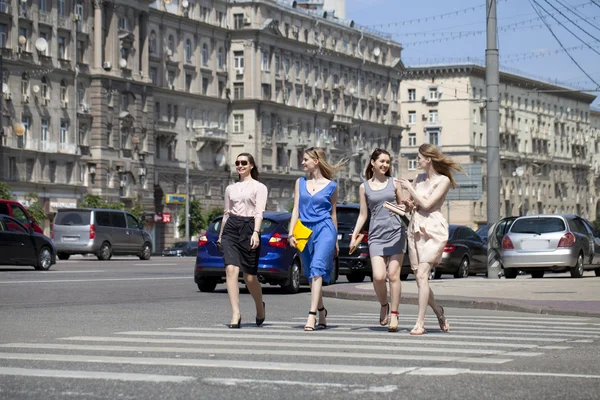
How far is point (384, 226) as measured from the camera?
556 inches

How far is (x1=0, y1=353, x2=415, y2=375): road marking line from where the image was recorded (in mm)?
9750

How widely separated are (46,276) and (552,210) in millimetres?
132769

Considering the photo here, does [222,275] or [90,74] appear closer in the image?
[222,275]

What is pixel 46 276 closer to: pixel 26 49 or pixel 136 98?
pixel 26 49

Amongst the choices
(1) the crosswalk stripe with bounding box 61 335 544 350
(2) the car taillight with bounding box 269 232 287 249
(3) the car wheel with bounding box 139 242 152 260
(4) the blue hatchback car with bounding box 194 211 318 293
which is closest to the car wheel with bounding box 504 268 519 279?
(4) the blue hatchback car with bounding box 194 211 318 293

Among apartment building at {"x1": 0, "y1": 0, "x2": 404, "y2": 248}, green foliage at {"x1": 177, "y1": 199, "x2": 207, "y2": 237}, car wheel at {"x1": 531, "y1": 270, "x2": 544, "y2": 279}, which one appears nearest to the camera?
car wheel at {"x1": 531, "y1": 270, "x2": 544, "y2": 279}

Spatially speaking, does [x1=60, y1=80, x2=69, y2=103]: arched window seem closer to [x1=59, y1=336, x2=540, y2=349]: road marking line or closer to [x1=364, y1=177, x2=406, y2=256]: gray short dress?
[x1=364, y1=177, x2=406, y2=256]: gray short dress

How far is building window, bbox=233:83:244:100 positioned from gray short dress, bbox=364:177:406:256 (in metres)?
94.1

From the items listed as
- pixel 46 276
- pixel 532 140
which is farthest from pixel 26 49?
pixel 532 140

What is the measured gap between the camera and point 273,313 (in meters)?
18.1

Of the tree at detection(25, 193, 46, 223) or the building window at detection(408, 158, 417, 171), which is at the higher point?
the building window at detection(408, 158, 417, 171)

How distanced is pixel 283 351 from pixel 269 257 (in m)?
13.0

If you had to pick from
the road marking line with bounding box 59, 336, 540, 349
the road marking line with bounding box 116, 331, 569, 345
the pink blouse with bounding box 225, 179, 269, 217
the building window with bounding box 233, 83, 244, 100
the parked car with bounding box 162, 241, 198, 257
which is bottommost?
the parked car with bounding box 162, 241, 198, 257

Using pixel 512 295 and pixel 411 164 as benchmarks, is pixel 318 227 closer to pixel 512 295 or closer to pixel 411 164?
pixel 512 295
